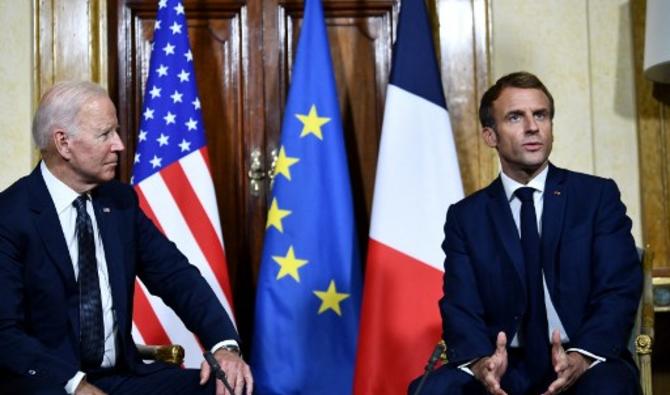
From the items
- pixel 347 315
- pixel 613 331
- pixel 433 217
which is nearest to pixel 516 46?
pixel 433 217

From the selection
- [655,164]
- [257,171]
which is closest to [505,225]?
[655,164]

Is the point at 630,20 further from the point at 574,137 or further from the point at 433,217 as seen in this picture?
the point at 433,217

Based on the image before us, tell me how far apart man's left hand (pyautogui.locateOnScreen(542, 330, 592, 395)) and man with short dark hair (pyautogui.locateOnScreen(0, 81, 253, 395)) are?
836 mm

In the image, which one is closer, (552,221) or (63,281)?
(63,281)

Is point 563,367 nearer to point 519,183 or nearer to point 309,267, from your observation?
point 519,183

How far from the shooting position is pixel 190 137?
447cm

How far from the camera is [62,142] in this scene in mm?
3154

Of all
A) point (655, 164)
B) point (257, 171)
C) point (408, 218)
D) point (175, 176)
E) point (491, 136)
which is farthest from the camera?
point (257, 171)

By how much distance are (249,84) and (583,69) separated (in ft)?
5.06

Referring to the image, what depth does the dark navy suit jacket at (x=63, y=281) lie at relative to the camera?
2.86 meters

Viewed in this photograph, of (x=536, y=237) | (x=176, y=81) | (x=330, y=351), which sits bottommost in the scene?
(x=330, y=351)

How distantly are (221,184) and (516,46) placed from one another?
1.50m

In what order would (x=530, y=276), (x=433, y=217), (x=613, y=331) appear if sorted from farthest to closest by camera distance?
(x=433, y=217) < (x=530, y=276) < (x=613, y=331)

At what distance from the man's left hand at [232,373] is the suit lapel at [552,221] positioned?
37.2 inches
